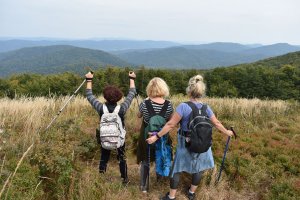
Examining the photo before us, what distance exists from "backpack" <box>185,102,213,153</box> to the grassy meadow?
3.55 ft

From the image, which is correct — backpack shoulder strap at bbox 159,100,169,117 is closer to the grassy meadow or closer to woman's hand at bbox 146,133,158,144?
woman's hand at bbox 146,133,158,144

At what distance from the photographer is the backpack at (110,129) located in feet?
16.0

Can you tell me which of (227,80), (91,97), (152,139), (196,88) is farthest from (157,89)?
(227,80)

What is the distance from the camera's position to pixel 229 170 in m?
5.89

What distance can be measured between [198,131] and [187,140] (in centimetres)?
25

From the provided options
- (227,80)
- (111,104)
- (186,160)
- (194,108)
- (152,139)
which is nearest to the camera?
(194,108)

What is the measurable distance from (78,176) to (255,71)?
65.7m

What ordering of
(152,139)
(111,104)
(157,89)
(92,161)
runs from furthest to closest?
(92,161) → (111,104) → (157,89) → (152,139)

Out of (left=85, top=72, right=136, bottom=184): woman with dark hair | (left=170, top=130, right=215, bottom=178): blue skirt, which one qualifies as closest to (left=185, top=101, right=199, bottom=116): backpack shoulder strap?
(left=170, top=130, right=215, bottom=178): blue skirt

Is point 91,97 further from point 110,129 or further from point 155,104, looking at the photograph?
point 155,104

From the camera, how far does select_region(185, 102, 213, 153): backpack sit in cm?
431

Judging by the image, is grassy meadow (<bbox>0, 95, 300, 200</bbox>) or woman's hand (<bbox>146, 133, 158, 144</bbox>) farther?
woman's hand (<bbox>146, 133, 158, 144</bbox>)

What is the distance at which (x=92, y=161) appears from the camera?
543 cm

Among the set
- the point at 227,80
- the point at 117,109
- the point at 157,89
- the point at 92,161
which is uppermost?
the point at 157,89
